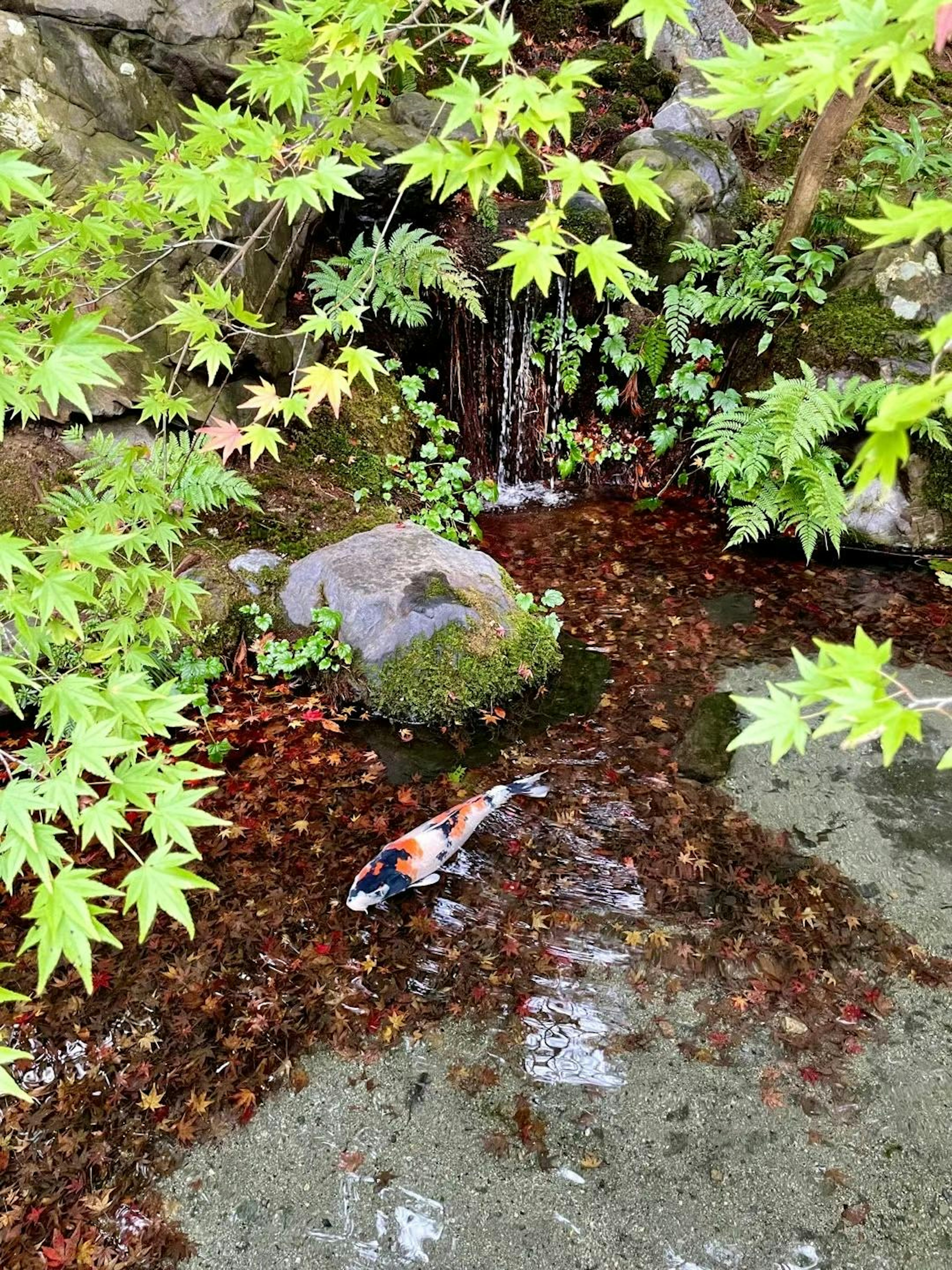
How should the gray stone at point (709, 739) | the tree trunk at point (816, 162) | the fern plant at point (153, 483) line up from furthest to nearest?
the tree trunk at point (816, 162)
the gray stone at point (709, 739)
the fern plant at point (153, 483)

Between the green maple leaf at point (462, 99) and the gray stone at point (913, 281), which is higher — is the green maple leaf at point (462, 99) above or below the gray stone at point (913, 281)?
above

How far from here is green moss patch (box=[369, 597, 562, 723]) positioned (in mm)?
4598

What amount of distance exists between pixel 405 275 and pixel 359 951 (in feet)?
17.2

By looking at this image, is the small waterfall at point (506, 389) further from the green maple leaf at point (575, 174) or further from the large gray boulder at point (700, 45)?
the green maple leaf at point (575, 174)

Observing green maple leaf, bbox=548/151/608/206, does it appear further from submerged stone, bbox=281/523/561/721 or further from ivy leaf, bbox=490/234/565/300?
submerged stone, bbox=281/523/561/721

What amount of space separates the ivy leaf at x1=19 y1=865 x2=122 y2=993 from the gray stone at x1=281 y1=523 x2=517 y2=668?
3041 mm

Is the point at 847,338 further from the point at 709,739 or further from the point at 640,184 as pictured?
the point at 640,184

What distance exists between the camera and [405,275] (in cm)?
636

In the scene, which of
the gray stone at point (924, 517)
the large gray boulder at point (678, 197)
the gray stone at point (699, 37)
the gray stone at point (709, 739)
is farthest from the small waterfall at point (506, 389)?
the gray stone at point (699, 37)

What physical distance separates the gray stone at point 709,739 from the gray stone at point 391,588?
4.36ft

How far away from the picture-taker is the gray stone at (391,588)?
471cm

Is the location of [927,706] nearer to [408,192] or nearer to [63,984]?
[63,984]

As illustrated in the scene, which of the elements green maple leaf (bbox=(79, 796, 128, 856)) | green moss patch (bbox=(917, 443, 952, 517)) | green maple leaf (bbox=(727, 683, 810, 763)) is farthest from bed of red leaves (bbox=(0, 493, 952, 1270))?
green moss patch (bbox=(917, 443, 952, 517))

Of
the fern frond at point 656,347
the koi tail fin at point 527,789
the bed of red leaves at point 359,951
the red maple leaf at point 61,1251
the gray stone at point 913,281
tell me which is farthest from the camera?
the fern frond at point 656,347
